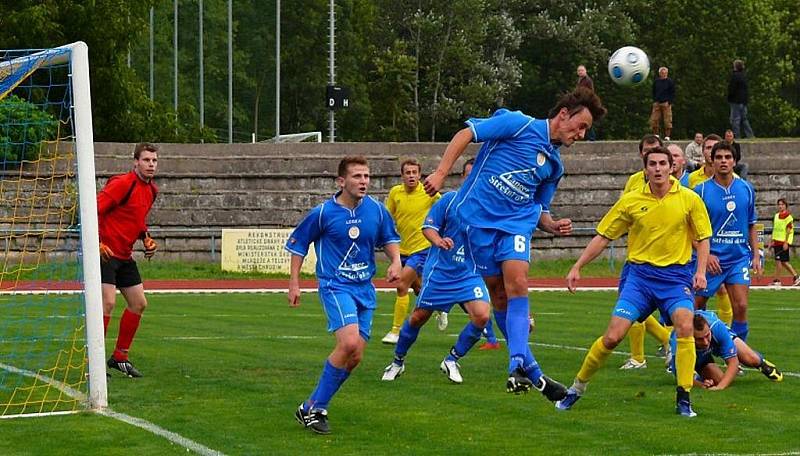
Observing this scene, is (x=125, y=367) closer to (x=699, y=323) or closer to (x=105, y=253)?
(x=105, y=253)

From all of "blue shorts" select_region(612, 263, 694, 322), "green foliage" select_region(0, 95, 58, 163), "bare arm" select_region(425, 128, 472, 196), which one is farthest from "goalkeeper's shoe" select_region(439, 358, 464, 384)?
"green foliage" select_region(0, 95, 58, 163)

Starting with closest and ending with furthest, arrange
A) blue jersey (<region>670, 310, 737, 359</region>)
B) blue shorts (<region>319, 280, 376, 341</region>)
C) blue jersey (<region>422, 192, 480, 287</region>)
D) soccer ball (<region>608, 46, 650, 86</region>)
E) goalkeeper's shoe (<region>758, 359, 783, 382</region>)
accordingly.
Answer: blue shorts (<region>319, 280, 376, 341</region>)
blue jersey (<region>422, 192, 480, 287</region>)
blue jersey (<region>670, 310, 737, 359</region>)
goalkeeper's shoe (<region>758, 359, 783, 382</region>)
soccer ball (<region>608, 46, 650, 86</region>)

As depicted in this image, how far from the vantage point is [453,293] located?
13.1 m

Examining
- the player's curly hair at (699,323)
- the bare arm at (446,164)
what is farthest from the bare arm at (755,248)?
the bare arm at (446,164)

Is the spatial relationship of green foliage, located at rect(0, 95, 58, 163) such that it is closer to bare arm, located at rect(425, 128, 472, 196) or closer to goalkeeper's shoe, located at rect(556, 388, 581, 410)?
bare arm, located at rect(425, 128, 472, 196)

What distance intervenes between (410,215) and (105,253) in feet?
15.6

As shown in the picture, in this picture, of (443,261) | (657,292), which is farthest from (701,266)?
(443,261)

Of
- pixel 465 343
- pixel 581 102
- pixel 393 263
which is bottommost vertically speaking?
pixel 465 343

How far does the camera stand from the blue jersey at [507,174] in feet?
35.0

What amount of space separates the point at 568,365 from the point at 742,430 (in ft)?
14.2

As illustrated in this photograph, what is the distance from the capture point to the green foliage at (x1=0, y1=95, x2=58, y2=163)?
55.6 ft

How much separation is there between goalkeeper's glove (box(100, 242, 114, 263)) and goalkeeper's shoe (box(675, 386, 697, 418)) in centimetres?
521

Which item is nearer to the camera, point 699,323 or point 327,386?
point 327,386

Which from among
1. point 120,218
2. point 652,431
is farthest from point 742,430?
point 120,218
